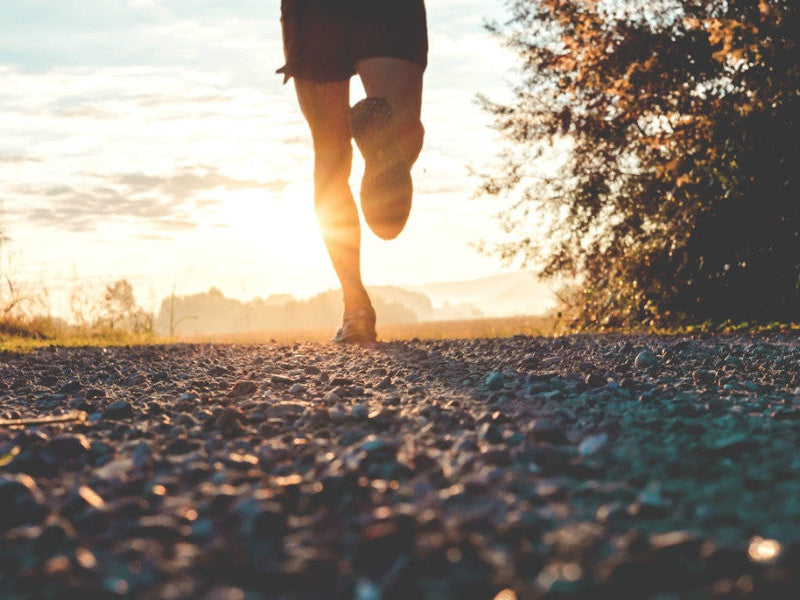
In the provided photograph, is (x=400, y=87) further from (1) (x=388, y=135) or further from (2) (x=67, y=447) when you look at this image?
(2) (x=67, y=447)

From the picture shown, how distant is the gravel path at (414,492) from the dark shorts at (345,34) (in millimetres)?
2597

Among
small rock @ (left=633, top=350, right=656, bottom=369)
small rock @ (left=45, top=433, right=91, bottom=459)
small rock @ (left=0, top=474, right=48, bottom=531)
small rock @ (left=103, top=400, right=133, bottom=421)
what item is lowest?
small rock @ (left=0, top=474, right=48, bottom=531)

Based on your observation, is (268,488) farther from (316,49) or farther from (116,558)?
(316,49)

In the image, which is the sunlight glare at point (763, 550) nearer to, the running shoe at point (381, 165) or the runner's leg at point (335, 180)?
the running shoe at point (381, 165)

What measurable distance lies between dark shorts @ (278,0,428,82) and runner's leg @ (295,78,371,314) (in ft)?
0.50

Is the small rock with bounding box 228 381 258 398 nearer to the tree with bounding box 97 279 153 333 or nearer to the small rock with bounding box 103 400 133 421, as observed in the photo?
the small rock with bounding box 103 400 133 421

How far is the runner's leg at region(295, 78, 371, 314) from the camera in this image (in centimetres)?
518

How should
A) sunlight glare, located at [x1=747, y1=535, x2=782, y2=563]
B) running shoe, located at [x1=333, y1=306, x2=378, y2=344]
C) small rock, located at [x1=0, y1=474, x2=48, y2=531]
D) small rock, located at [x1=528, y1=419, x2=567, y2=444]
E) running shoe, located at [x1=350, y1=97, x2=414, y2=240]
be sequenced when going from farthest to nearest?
running shoe, located at [x1=333, y1=306, x2=378, y2=344]
running shoe, located at [x1=350, y1=97, x2=414, y2=240]
small rock, located at [x1=528, y1=419, x2=567, y2=444]
small rock, located at [x1=0, y1=474, x2=48, y2=531]
sunlight glare, located at [x1=747, y1=535, x2=782, y2=563]

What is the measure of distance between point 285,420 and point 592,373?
54.3 inches

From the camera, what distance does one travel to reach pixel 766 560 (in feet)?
3.65

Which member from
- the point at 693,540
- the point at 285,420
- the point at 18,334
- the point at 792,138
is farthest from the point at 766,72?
the point at 18,334

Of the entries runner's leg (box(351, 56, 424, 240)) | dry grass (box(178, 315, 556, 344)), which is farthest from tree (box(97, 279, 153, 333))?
runner's leg (box(351, 56, 424, 240))

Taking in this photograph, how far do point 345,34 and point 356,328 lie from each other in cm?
193

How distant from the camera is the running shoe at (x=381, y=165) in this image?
4180 mm
